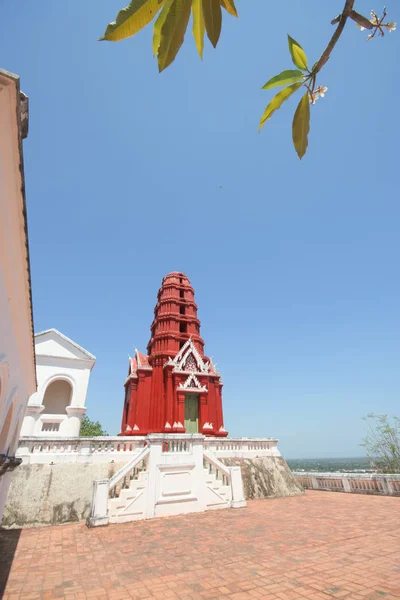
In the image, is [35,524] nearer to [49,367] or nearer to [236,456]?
[49,367]

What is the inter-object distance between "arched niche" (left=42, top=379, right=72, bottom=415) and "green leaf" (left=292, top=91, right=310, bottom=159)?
17744 millimetres

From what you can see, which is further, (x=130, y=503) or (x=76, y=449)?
(x=76, y=449)

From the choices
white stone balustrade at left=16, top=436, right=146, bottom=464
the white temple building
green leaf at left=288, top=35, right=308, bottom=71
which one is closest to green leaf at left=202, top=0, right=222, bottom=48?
green leaf at left=288, top=35, right=308, bottom=71

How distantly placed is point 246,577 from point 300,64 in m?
6.80

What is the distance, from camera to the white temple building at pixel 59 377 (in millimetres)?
13820

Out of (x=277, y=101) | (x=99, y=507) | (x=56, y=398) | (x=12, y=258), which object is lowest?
(x=99, y=507)

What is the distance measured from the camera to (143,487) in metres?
9.58

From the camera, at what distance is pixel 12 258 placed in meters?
3.82

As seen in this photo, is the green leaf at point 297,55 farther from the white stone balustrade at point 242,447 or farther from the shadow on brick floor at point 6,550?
the white stone balustrade at point 242,447

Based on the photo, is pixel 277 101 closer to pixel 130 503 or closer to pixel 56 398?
pixel 130 503

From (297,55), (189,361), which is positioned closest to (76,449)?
(189,361)

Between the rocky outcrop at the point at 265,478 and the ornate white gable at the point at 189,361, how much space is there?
20.8ft

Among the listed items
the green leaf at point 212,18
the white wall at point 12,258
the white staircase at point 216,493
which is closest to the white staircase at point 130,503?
the white staircase at point 216,493

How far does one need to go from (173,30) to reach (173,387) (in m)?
18.0
